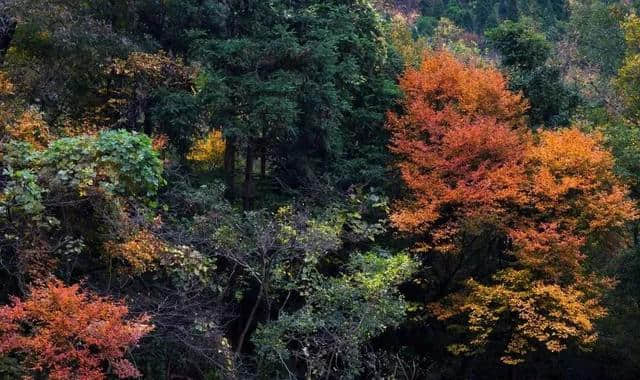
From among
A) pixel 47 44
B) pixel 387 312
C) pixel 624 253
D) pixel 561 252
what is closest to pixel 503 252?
pixel 561 252

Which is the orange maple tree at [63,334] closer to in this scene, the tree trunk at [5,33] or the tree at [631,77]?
the tree trunk at [5,33]

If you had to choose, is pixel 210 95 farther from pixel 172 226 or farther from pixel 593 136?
pixel 593 136

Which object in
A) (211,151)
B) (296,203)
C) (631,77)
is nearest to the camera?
(296,203)

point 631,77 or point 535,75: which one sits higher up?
point 631,77

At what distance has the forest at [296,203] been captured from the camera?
385 inches

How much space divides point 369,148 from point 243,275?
5903 mm

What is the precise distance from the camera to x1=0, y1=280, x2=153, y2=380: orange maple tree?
316 inches

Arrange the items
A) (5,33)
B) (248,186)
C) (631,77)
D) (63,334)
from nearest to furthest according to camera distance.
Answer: (63,334) → (5,33) → (248,186) → (631,77)

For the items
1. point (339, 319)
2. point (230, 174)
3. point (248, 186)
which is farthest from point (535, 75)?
point (339, 319)

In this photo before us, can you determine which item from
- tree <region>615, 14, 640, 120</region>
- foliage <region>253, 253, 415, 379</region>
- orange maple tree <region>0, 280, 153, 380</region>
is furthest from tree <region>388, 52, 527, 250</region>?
orange maple tree <region>0, 280, 153, 380</region>

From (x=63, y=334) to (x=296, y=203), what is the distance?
24.9 ft

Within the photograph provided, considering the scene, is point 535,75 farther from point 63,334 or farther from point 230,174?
point 63,334

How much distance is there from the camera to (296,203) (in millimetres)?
14891

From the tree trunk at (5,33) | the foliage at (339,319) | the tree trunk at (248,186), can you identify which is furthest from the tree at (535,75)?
the tree trunk at (5,33)
